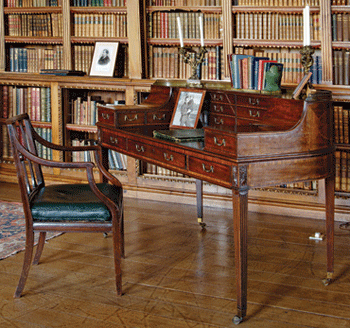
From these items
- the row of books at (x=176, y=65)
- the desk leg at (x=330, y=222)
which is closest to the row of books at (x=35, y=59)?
the row of books at (x=176, y=65)

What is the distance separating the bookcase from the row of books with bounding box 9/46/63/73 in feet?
0.03

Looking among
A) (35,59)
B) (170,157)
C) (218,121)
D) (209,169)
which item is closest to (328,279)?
(209,169)

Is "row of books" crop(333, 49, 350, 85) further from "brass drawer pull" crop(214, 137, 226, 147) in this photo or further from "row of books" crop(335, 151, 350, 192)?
"brass drawer pull" crop(214, 137, 226, 147)

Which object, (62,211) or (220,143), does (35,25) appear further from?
(220,143)

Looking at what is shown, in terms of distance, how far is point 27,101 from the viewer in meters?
5.35

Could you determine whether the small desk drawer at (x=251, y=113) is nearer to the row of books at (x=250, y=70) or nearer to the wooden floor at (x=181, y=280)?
the row of books at (x=250, y=70)

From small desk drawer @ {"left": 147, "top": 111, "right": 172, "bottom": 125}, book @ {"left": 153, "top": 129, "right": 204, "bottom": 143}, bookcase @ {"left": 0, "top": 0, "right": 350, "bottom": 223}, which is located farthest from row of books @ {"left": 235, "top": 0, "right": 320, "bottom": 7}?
Answer: book @ {"left": 153, "top": 129, "right": 204, "bottom": 143}

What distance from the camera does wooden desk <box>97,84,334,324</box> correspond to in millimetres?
2457

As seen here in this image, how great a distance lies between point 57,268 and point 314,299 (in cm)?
150

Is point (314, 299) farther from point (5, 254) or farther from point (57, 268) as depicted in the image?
point (5, 254)

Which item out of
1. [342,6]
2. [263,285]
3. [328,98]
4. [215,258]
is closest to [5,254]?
[215,258]

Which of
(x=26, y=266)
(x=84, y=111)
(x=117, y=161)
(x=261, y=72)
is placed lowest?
(x=26, y=266)

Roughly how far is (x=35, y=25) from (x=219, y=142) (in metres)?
3.45

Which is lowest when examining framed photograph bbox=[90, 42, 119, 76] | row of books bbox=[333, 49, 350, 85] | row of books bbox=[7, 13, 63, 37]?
row of books bbox=[333, 49, 350, 85]
